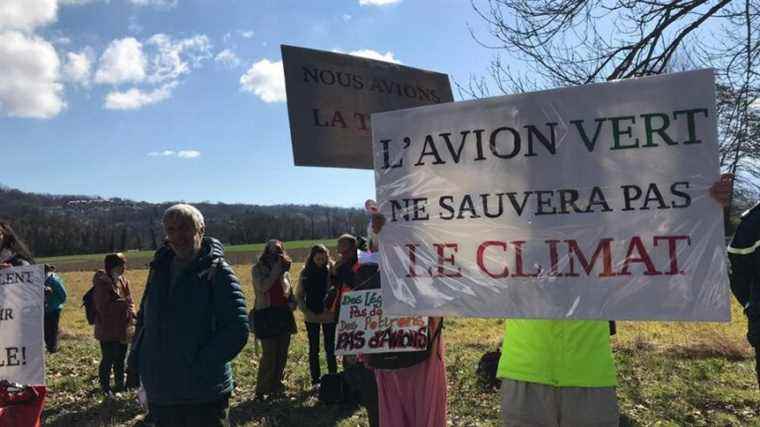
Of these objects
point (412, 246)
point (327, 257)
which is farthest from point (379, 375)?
point (327, 257)

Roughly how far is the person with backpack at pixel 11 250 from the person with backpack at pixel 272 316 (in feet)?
8.11

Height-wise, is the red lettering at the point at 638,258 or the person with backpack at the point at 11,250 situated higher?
the person with backpack at the point at 11,250

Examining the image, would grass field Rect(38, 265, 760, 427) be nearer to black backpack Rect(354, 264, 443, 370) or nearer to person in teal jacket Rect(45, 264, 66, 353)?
person in teal jacket Rect(45, 264, 66, 353)

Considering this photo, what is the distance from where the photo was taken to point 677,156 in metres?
2.71

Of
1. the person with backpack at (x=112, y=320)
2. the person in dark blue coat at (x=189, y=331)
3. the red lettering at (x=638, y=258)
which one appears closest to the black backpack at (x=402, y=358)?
the person in dark blue coat at (x=189, y=331)

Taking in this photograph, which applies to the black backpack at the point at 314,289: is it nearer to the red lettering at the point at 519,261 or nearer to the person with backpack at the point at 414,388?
the person with backpack at the point at 414,388

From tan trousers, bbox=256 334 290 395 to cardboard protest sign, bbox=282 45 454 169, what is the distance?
3244 mm

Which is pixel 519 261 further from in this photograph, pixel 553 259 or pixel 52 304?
pixel 52 304

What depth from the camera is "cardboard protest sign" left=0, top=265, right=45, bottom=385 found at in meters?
4.56

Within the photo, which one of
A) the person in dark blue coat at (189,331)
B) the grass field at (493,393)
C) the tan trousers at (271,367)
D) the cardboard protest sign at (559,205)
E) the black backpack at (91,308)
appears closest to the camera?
the cardboard protest sign at (559,205)

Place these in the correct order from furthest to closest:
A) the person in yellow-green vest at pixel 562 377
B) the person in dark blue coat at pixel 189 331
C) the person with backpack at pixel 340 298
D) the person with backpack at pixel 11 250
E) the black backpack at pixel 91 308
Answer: the black backpack at pixel 91 308, the person with backpack at pixel 11 250, the person with backpack at pixel 340 298, the person in dark blue coat at pixel 189 331, the person in yellow-green vest at pixel 562 377

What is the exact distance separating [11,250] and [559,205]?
4620 mm

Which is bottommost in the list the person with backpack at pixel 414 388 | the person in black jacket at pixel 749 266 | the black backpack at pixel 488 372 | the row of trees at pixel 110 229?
the black backpack at pixel 488 372

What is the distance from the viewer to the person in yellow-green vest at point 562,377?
2.93 m
